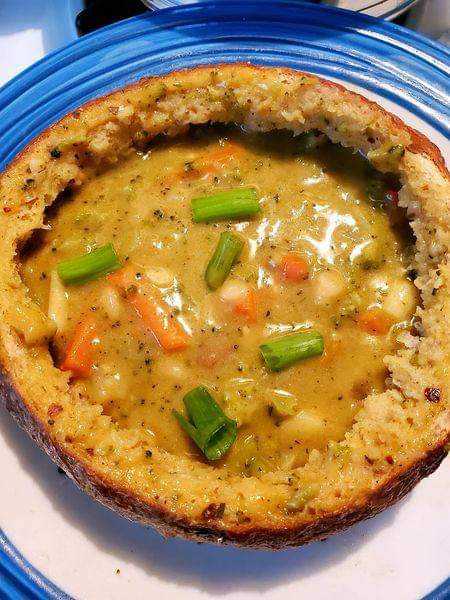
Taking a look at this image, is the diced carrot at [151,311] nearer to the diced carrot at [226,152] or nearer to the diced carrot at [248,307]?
the diced carrot at [248,307]

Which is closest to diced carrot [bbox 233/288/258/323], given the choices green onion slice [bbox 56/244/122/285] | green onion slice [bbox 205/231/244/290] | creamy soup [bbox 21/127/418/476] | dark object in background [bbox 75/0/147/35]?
creamy soup [bbox 21/127/418/476]

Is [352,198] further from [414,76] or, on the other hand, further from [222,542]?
[222,542]

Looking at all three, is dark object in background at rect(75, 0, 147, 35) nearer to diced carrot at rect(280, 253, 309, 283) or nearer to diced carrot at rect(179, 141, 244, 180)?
diced carrot at rect(179, 141, 244, 180)

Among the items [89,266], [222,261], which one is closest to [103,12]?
[89,266]

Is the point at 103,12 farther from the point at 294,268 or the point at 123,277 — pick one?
the point at 294,268

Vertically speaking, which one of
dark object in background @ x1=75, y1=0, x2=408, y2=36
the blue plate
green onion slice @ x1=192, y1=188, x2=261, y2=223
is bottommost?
green onion slice @ x1=192, y1=188, x2=261, y2=223

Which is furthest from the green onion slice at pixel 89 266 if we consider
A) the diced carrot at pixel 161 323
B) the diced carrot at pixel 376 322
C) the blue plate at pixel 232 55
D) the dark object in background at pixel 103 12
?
the dark object in background at pixel 103 12
